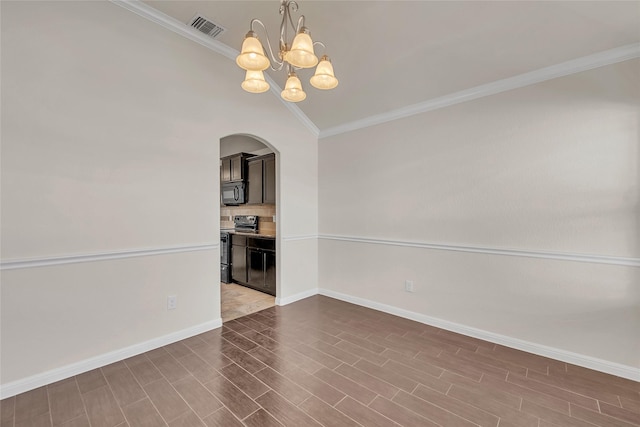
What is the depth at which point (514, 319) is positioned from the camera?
2596 millimetres

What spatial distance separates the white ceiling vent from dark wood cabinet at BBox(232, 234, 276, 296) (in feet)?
8.41

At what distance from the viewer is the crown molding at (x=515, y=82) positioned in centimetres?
213

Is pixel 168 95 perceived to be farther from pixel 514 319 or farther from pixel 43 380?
pixel 514 319

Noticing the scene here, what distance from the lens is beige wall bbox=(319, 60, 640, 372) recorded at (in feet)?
7.07

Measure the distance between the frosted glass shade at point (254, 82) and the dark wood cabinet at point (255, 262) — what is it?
2374mm

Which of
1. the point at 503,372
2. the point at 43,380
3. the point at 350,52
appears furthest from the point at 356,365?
the point at 350,52

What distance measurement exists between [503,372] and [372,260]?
1770 mm

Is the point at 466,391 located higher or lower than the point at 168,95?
lower

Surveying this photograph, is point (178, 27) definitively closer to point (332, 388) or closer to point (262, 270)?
point (262, 270)

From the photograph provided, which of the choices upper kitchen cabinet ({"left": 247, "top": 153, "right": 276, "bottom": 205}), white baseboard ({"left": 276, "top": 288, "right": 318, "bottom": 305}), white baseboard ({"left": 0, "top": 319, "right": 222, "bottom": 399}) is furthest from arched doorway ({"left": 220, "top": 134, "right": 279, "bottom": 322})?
white baseboard ({"left": 0, "top": 319, "right": 222, "bottom": 399})

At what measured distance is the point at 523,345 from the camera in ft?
8.32

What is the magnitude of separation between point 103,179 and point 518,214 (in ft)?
12.2

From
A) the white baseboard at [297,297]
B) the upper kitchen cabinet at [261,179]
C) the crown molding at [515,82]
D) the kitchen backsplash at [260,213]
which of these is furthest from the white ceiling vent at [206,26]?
the white baseboard at [297,297]

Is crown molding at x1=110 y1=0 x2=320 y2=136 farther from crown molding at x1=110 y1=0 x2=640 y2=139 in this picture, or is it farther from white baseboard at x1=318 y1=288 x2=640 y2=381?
white baseboard at x1=318 y1=288 x2=640 y2=381
